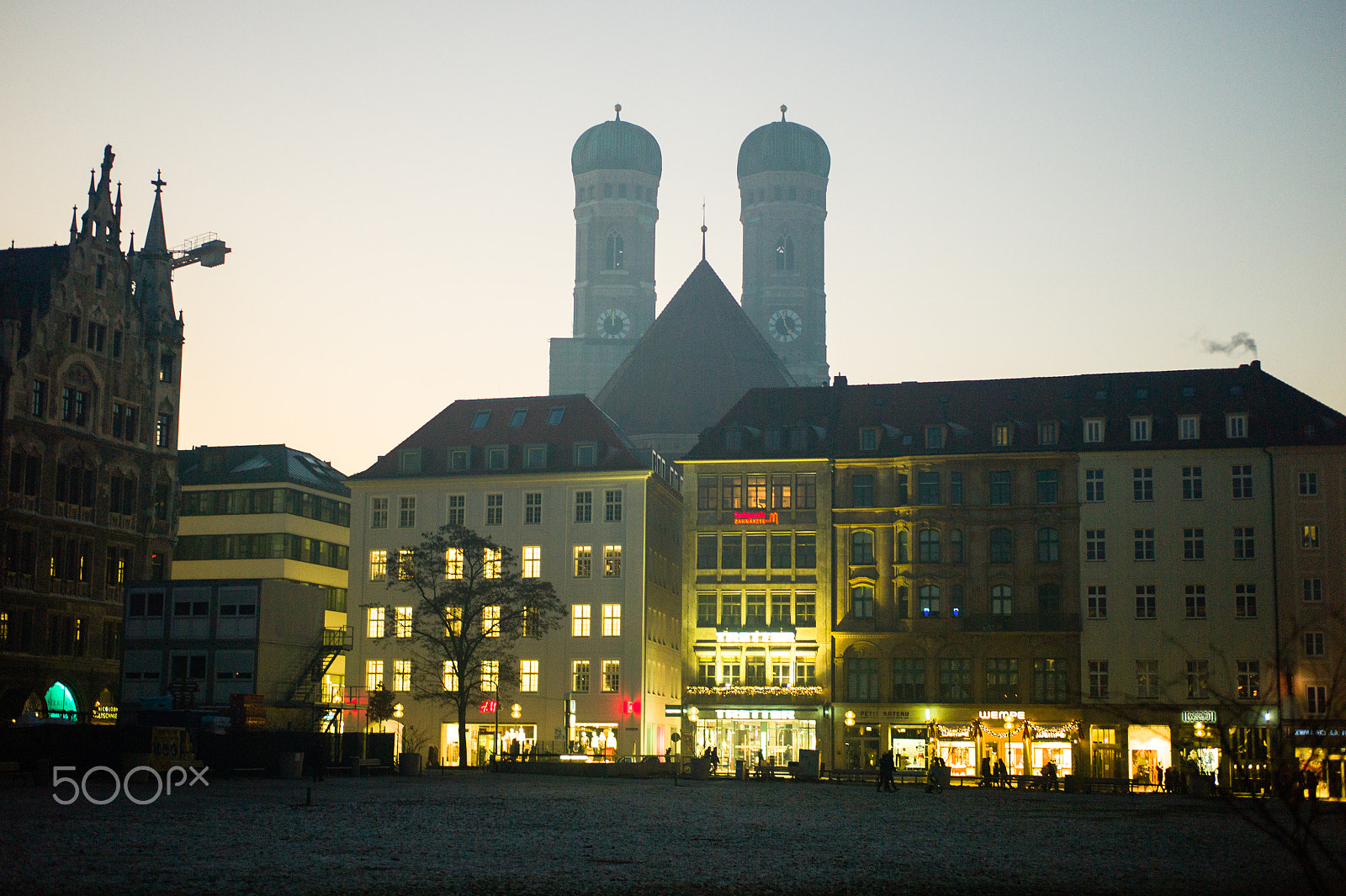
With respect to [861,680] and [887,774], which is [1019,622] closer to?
[861,680]

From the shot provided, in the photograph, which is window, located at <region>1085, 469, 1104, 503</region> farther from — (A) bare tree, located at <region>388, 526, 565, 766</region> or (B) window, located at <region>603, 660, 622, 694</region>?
(A) bare tree, located at <region>388, 526, 565, 766</region>

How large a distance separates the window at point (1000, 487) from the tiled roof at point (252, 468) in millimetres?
40064

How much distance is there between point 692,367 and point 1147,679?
48.2 m

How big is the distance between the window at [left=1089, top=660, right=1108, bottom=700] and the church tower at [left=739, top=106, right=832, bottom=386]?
97229 millimetres

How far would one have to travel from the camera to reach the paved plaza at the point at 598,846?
20.4m

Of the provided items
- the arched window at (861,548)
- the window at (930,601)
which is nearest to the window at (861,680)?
the window at (930,601)

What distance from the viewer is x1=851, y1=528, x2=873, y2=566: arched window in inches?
2985

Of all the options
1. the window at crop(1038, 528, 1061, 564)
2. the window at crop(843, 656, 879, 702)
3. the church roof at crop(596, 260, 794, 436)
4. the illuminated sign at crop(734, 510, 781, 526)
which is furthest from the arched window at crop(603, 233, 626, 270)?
the window at crop(1038, 528, 1061, 564)

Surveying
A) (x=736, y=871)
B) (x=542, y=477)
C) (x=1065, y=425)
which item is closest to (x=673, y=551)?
(x=542, y=477)

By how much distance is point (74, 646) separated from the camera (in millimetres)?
73250

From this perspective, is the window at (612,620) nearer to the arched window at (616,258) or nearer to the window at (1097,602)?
the window at (1097,602)

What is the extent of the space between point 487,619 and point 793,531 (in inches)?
574

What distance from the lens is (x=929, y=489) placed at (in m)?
75.7

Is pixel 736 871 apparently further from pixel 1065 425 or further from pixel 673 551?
pixel 673 551
